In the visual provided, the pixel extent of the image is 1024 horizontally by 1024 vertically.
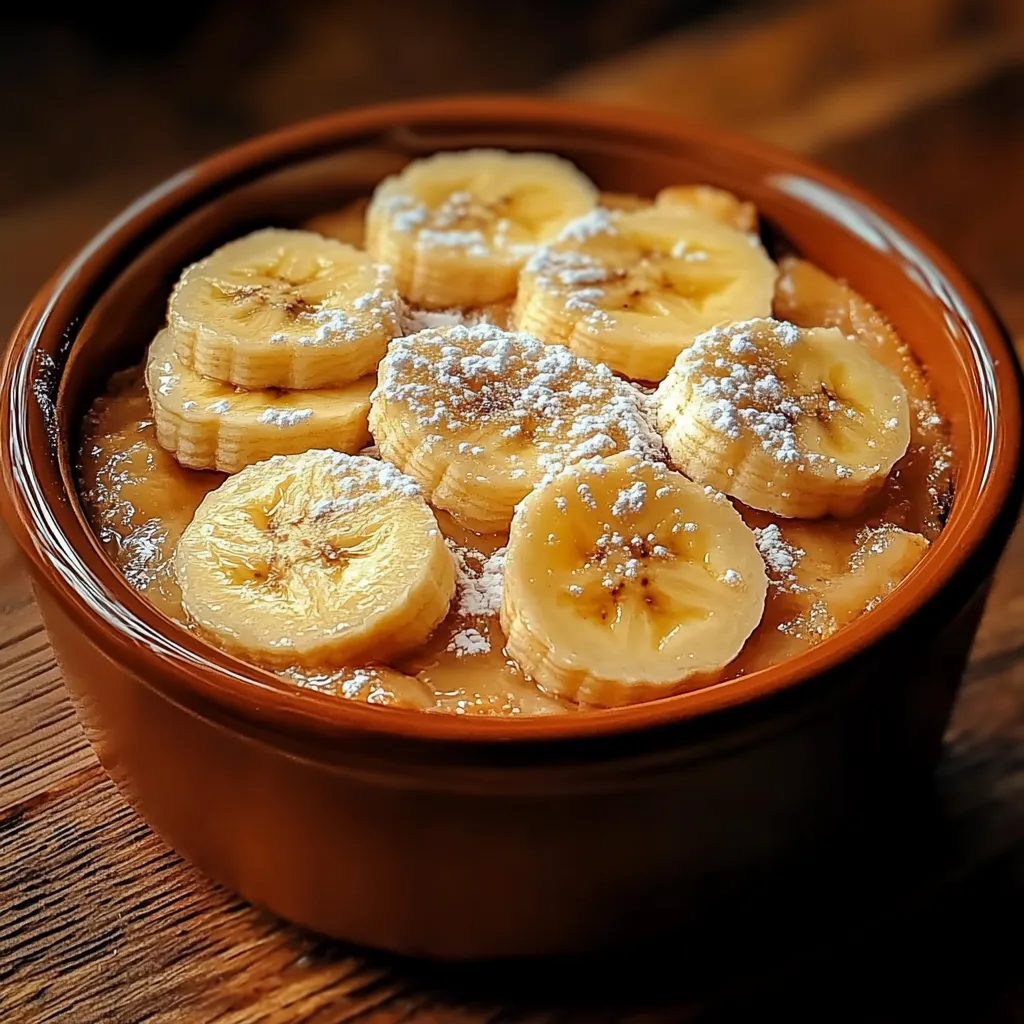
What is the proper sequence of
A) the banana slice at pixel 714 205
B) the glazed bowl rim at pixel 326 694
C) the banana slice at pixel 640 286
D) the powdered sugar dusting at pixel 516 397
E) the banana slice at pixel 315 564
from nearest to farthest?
1. the glazed bowl rim at pixel 326 694
2. the banana slice at pixel 315 564
3. the powdered sugar dusting at pixel 516 397
4. the banana slice at pixel 640 286
5. the banana slice at pixel 714 205

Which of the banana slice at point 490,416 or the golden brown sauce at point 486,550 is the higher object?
the banana slice at point 490,416

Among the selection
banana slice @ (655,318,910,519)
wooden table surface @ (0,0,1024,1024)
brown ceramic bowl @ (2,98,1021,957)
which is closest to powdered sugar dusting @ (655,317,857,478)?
banana slice @ (655,318,910,519)

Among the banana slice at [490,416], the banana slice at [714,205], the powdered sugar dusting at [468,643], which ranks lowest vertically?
the powdered sugar dusting at [468,643]

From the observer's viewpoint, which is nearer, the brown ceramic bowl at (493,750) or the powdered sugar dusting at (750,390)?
→ the brown ceramic bowl at (493,750)

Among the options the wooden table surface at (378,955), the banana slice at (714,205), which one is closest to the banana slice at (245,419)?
the wooden table surface at (378,955)

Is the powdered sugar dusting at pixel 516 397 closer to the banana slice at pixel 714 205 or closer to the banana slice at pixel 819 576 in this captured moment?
the banana slice at pixel 819 576

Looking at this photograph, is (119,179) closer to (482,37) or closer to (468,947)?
(482,37)

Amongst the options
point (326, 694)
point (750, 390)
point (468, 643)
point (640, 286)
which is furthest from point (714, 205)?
point (326, 694)

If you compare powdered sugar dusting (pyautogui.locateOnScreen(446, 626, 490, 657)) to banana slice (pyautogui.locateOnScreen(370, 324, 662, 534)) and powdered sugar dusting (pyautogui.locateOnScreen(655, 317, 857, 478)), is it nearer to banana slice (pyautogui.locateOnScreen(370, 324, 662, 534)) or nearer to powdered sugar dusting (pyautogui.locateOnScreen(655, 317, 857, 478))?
banana slice (pyautogui.locateOnScreen(370, 324, 662, 534))
